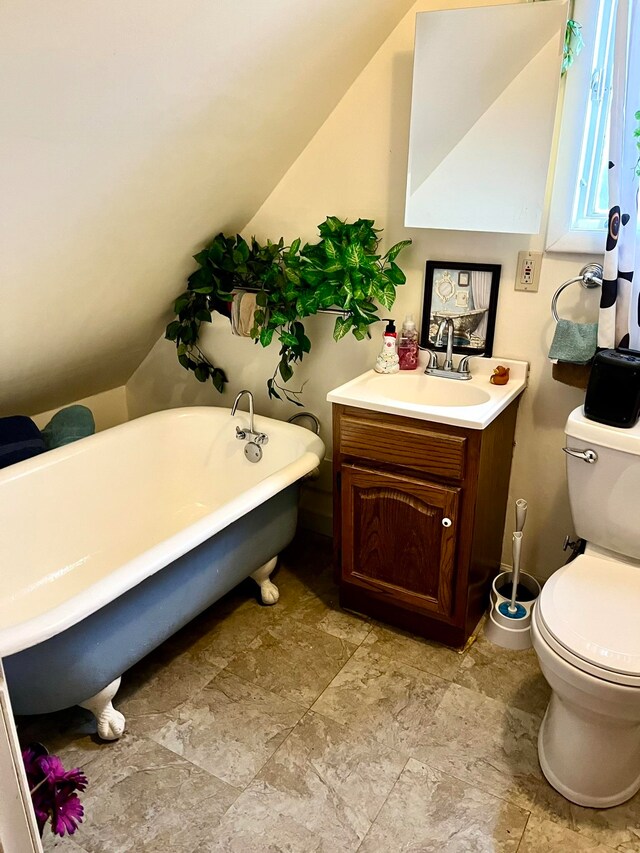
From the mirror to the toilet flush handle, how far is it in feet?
2.18

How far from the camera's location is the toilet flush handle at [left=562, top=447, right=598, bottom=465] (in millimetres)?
1714

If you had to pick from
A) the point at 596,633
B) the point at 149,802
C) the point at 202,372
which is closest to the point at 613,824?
the point at 596,633

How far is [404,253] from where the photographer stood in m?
2.20

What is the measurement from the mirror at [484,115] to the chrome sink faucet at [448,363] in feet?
1.09

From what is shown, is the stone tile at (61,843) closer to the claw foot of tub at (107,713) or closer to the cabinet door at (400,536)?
the claw foot of tub at (107,713)

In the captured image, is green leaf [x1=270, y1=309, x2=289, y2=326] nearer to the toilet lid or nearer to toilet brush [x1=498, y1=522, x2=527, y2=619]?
toilet brush [x1=498, y1=522, x2=527, y2=619]

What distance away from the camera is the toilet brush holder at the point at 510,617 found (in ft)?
6.84

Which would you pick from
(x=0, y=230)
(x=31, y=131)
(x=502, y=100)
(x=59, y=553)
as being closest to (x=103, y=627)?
(x=59, y=553)

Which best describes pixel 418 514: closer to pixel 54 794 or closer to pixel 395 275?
pixel 395 275

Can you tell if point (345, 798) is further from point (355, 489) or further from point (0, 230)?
point (0, 230)

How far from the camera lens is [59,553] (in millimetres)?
2162

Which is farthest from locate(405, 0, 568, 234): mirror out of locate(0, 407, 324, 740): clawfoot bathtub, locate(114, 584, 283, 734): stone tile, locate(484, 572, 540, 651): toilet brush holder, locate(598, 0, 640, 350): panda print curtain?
locate(114, 584, 283, 734): stone tile

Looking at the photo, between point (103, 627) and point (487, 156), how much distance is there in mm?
1698

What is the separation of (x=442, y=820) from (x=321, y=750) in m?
0.35
